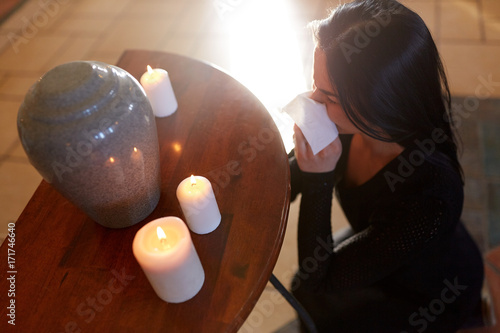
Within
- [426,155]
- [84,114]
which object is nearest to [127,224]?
[84,114]

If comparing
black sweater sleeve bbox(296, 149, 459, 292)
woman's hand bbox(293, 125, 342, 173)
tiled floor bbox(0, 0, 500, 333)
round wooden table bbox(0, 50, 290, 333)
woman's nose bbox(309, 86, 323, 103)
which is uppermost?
woman's nose bbox(309, 86, 323, 103)

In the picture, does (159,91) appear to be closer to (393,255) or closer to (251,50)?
(393,255)

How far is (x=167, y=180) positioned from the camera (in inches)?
33.8

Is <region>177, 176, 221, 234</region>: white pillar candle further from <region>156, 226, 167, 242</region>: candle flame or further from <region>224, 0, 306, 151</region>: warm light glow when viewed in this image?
<region>224, 0, 306, 151</region>: warm light glow

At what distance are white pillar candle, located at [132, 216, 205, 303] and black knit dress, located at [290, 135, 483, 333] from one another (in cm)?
38

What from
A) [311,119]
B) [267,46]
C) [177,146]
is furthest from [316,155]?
[267,46]

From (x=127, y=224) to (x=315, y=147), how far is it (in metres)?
0.41

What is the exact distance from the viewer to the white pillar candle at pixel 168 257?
60 cm

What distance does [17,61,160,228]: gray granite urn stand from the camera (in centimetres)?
59

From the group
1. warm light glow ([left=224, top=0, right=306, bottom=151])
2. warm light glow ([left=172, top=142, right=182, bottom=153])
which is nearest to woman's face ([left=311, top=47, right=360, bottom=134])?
warm light glow ([left=172, top=142, right=182, bottom=153])

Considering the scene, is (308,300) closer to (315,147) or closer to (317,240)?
(317,240)

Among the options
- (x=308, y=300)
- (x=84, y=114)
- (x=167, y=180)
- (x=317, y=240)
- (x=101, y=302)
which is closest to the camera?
(x=84, y=114)

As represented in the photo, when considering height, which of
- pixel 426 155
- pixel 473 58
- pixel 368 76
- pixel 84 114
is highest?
pixel 84 114

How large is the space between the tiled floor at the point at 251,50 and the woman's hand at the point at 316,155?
382 mm
